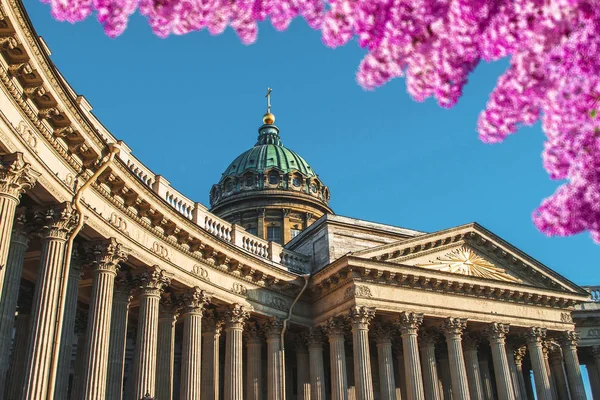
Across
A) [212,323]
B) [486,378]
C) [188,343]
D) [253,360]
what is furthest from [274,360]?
[486,378]

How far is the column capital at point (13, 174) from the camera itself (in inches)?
651

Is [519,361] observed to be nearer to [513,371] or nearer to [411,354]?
[513,371]

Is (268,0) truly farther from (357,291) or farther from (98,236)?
(357,291)

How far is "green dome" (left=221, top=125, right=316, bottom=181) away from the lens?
6094cm

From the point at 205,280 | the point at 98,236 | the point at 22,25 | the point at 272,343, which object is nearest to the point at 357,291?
the point at 272,343

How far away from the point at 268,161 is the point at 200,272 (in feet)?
118

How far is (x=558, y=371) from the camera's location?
38.5 meters

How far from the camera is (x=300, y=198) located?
2258 inches

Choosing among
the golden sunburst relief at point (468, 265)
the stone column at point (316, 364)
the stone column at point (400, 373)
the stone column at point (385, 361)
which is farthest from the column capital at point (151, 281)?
the stone column at point (400, 373)

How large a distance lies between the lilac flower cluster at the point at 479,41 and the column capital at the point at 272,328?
23.8 metres

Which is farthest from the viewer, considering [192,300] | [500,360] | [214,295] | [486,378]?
[486,378]

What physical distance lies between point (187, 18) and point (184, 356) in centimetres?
2061

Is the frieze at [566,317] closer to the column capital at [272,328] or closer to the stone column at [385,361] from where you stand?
the stone column at [385,361]

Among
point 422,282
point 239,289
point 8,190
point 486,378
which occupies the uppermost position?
point 422,282
